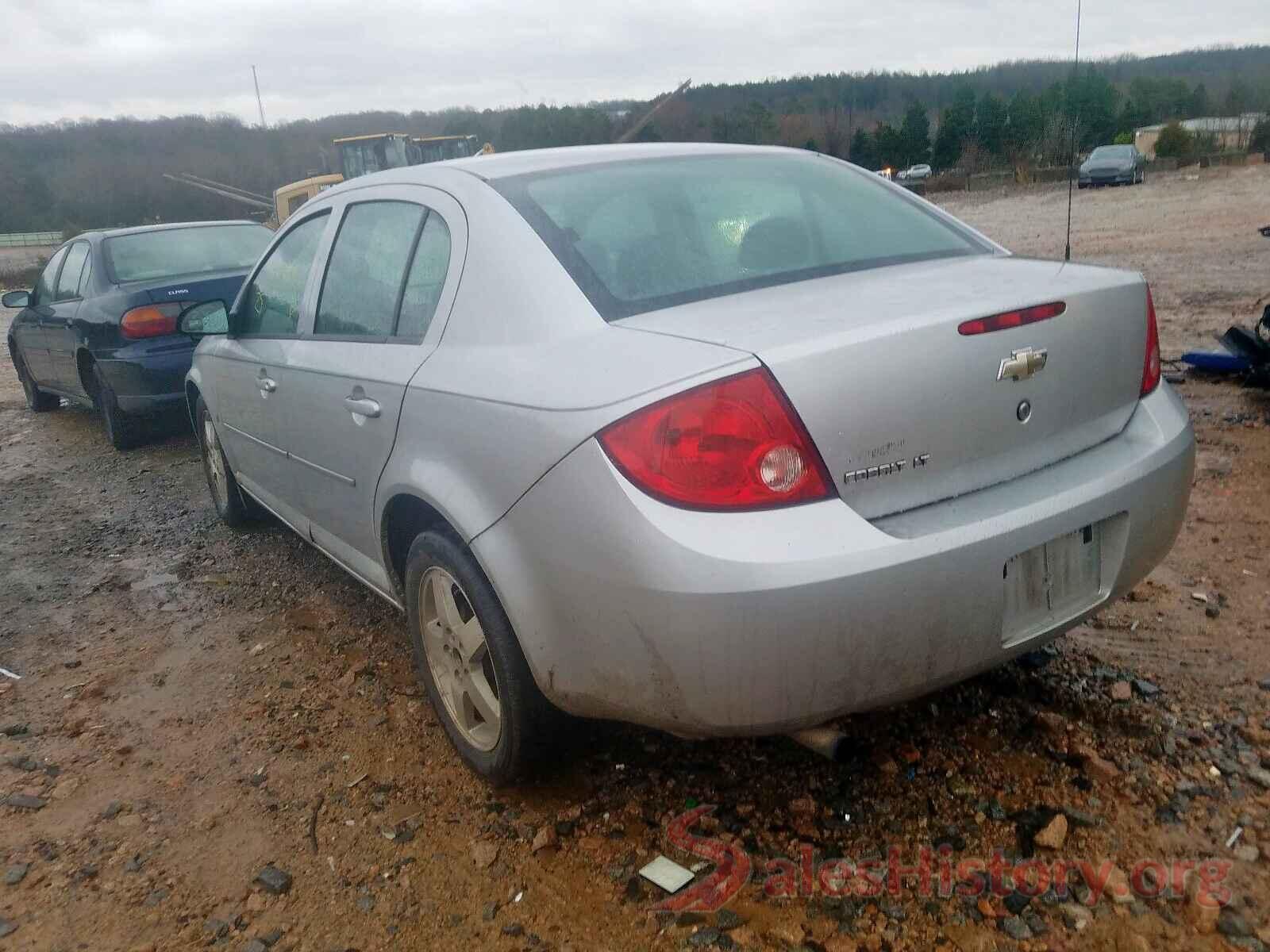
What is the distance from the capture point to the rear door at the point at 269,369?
3617 millimetres

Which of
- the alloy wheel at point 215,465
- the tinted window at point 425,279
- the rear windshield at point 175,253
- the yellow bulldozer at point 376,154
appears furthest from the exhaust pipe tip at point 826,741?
the yellow bulldozer at point 376,154

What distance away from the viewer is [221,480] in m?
5.12

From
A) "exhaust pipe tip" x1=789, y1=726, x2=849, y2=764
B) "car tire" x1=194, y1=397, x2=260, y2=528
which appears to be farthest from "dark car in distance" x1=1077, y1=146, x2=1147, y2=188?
"exhaust pipe tip" x1=789, y1=726, x2=849, y2=764

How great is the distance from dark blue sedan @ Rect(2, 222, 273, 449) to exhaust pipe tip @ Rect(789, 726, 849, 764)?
5.25 m

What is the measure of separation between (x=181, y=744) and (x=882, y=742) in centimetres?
213

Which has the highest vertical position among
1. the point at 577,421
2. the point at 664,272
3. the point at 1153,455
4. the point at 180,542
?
the point at 664,272

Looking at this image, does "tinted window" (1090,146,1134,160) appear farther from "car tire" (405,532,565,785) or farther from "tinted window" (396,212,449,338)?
"car tire" (405,532,565,785)

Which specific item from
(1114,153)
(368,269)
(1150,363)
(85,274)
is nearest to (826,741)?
(1150,363)

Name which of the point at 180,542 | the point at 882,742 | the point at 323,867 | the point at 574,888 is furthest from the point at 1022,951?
the point at 180,542

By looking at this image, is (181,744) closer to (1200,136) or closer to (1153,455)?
(1153,455)

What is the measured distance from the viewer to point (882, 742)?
2752mm

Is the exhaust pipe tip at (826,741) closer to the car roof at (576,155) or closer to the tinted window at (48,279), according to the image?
the car roof at (576,155)

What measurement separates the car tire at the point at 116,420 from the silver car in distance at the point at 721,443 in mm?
5078

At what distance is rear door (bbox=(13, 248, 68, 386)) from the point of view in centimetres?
852
